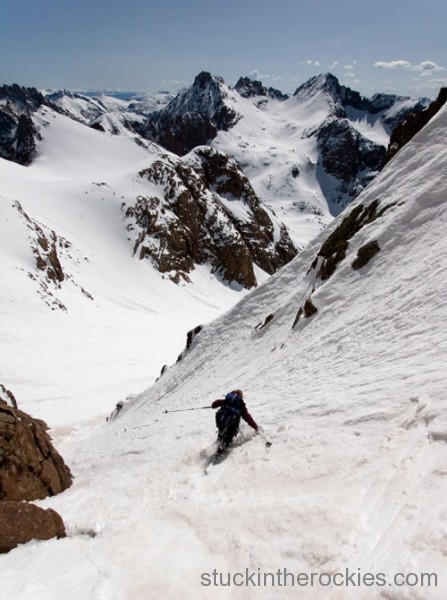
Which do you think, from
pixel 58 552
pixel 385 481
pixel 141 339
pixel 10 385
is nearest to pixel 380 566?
pixel 385 481

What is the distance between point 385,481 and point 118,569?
4.08 metres

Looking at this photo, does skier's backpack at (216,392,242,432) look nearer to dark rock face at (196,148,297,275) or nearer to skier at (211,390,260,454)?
skier at (211,390,260,454)

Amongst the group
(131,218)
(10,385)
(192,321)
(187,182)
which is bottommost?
(192,321)

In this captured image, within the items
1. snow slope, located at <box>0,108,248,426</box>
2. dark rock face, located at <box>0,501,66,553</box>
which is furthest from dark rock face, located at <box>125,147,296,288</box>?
dark rock face, located at <box>0,501,66,553</box>

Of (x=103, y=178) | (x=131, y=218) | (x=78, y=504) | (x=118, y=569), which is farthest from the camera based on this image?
(x=103, y=178)

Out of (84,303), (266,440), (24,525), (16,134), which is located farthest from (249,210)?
(24,525)

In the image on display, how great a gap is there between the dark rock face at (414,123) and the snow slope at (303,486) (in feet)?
49.7

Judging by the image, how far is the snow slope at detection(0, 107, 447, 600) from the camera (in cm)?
480

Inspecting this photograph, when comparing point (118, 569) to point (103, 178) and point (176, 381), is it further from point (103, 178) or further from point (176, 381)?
point (103, 178)

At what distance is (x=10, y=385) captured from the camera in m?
25.4

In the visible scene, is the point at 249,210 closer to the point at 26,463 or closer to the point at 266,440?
the point at 26,463

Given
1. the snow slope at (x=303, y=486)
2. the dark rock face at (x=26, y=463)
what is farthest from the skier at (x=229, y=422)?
the dark rock face at (x=26, y=463)

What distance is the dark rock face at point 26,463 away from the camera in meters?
9.90

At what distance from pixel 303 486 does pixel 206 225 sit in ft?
328
